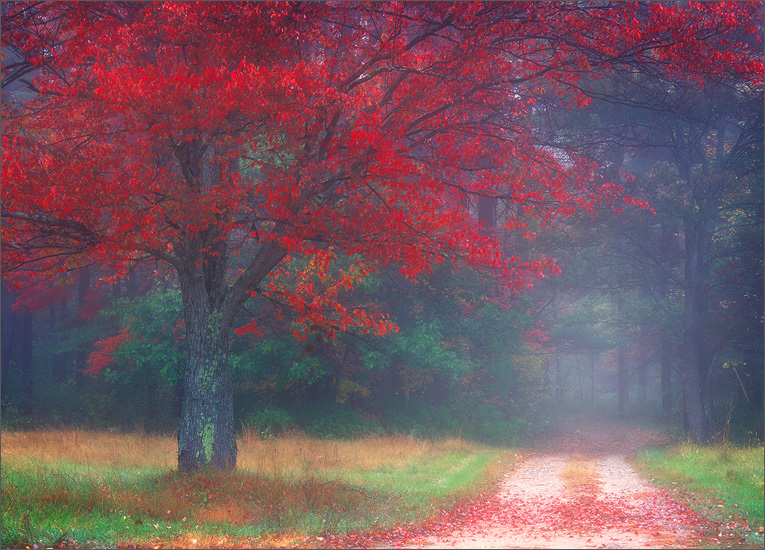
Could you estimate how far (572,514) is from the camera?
34.2ft

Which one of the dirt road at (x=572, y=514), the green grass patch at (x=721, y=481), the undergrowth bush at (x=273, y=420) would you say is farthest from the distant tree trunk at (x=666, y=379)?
the undergrowth bush at (x=273, y=420)

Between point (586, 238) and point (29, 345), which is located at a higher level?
point (586, 238)

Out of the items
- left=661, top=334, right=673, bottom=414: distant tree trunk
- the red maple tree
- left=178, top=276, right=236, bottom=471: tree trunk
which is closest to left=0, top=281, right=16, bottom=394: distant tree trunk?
the red maple tree

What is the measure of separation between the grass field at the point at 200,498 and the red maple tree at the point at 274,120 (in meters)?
1.31

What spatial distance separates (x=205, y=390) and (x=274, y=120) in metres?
5.04

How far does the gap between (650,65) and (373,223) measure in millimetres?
5534

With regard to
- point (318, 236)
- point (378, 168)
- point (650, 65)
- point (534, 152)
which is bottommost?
point (318, 236)

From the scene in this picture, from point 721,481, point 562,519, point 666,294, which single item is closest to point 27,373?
point 562,519

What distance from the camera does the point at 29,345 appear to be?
3325cm

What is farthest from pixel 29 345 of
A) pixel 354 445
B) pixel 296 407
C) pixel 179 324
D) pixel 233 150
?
pixel 233 150

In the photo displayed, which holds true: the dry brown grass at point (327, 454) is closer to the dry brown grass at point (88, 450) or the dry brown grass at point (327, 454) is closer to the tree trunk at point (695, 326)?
the dry brown grass at point (88, 450)

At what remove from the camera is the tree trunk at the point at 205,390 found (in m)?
10.8

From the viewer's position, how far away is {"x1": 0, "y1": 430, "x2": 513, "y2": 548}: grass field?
25.8ft

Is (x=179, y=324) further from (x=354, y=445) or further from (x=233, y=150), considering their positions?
(x=233, y=150)
